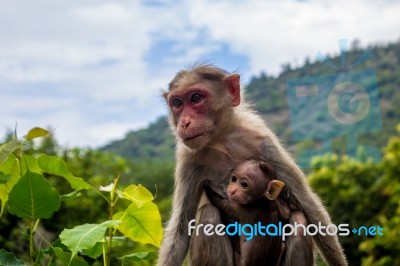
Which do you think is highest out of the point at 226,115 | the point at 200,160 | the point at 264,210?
the point at 226,115

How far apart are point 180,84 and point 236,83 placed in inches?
15.8

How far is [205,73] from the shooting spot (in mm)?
4406

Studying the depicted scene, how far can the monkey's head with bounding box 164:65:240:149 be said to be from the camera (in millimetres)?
4160

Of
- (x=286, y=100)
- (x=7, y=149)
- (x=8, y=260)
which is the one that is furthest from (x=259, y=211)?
(x=286, y=100)

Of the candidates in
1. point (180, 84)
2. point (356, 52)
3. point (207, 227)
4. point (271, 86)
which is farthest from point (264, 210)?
point (356, 52)

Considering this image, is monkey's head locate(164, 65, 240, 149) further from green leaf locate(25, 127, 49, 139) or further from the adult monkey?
green leaf locate(25, 127, 49, 139)

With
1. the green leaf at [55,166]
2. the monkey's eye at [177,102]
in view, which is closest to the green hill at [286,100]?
the monkey's eye at [177,102]

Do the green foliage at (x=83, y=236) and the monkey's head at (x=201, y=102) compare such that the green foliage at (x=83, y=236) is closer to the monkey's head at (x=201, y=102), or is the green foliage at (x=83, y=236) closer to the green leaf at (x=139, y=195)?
the green leaf at (x=139, y=195)

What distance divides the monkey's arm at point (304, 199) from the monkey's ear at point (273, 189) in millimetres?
292

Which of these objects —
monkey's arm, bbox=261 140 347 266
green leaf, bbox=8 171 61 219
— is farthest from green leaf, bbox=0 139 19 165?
monkey's arm, bbox=261 140 347 266

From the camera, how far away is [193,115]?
4.21m

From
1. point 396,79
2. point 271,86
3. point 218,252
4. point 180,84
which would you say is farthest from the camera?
point 396,79

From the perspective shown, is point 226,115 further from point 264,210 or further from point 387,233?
point 387,233

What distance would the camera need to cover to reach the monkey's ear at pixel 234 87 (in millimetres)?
4461
